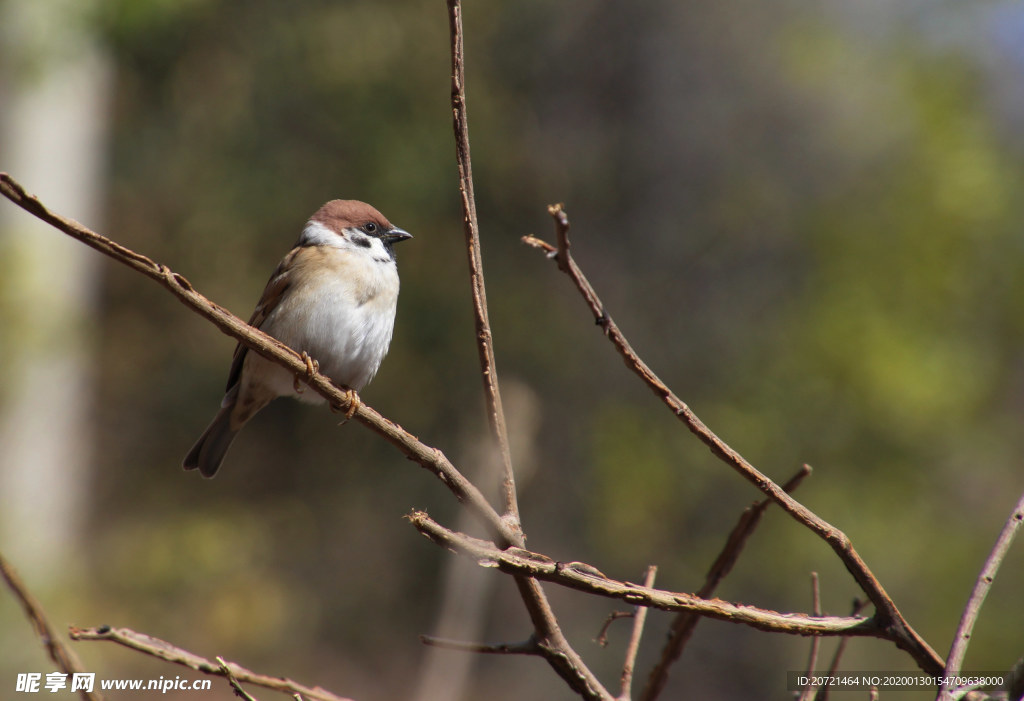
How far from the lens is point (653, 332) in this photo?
9016mm

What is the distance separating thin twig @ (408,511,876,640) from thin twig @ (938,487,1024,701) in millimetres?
75

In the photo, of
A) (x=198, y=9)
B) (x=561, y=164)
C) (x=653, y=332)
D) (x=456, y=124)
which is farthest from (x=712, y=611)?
(x=198, y=9)

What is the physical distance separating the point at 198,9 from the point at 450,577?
32.4 ft

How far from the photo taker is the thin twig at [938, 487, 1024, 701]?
34.9 inches

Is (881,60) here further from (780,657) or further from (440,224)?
(780,657)

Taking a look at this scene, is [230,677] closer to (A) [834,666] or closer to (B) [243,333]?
(B) [243,333]

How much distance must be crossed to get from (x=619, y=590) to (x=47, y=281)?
6.58m

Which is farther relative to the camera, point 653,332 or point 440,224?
point 440,224

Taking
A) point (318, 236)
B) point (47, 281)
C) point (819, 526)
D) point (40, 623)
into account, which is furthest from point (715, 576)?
point (47, 281)

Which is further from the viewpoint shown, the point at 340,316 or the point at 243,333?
the point at 340,316

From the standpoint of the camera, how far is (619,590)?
0.89 m

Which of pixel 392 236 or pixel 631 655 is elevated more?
pixel 392 236

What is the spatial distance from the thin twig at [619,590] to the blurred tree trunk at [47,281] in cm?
452

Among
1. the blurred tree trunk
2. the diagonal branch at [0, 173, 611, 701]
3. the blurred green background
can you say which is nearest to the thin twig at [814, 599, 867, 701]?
the diagonal branch at [0, 173, 611, 701]
